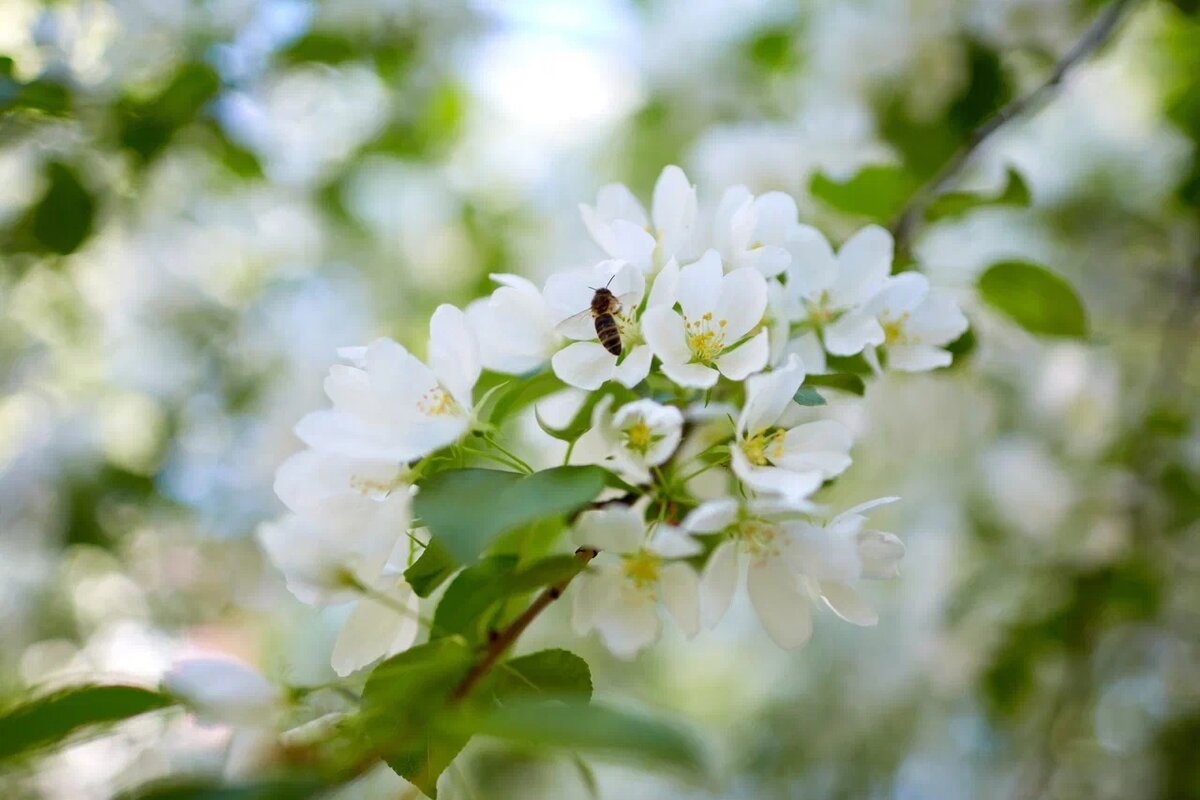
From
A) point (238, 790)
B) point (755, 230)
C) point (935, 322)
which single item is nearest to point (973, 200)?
point (935, 322)

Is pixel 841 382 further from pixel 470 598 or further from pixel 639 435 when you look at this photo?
pixel 470 598

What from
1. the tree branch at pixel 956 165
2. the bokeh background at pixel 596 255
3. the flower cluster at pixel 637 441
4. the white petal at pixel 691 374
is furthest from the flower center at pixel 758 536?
the bokeh background at pixel 596 255

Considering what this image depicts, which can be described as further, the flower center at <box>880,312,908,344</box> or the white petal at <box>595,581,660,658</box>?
the flower center at <box>880,312,908,344</box>

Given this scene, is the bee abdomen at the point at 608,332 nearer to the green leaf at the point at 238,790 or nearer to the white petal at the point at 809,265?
the white petal at the point at 809,265

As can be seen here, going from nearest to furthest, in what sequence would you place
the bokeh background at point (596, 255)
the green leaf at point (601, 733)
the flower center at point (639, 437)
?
the green leaf at point (601, 733) → the flower center at point (639, 437) → the bokeh background at point (596, 255)

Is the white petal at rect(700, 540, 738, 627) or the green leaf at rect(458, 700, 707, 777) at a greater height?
the green leaf at rect(458, 700, 707, 777)

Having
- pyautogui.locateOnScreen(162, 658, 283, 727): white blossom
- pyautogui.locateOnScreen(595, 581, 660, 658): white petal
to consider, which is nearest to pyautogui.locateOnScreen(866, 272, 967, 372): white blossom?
pyautogui.locateOnScreen(595, 581, 660, 658): white petal

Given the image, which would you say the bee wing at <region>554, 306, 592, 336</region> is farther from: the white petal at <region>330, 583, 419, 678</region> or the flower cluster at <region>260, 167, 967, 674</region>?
the white petal at <region>330, 583, 419, 678</region>
